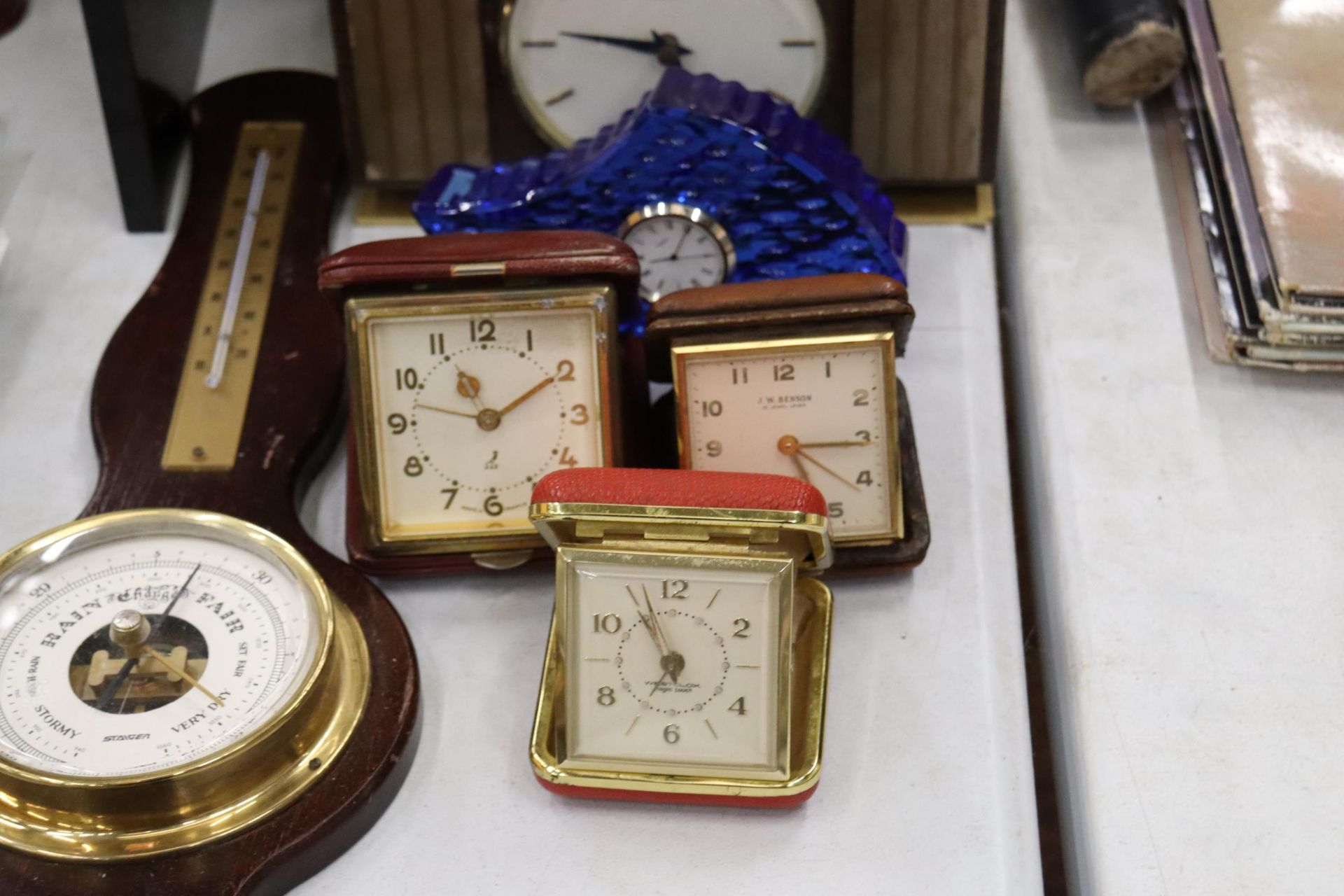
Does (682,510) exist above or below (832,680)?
above

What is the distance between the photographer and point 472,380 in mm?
1321

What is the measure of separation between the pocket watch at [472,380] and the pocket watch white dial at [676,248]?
19cm

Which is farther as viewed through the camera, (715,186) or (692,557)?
(715,186)

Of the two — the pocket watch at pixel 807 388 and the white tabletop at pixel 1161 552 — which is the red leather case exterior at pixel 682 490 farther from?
the white tabletop at pixel 1161 552

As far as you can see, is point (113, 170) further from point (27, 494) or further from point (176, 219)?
point (27, 494)

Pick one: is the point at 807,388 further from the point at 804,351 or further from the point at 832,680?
the point at 832,680

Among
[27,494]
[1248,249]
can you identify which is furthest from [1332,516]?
[27,494]

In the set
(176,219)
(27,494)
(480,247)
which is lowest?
(27,494)

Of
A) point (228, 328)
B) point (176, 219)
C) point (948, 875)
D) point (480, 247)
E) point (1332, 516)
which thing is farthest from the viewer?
point (176, 219)

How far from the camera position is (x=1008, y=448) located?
1.56 metres

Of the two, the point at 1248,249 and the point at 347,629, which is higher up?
the point at 1248,249

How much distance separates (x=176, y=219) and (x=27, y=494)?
15.5 inches

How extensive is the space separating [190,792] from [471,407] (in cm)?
39

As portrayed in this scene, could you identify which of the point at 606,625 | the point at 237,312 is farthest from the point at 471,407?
the point at 237,312
